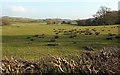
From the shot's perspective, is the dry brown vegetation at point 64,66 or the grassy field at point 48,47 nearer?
the dry brown vegetation at point 64,66

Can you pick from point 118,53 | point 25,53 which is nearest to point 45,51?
point 25,53

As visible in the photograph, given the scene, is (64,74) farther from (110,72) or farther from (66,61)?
(110,72)

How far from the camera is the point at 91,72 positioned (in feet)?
30.8

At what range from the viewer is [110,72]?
942 cm

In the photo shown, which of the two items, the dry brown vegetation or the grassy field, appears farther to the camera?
the grassy field

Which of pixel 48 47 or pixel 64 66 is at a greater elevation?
pixel 64 66

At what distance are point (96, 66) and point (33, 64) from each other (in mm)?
1957

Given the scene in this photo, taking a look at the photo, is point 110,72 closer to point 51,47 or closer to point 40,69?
point 40,69

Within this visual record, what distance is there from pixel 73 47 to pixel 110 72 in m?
11.1

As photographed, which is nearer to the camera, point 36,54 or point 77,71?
point 77,71

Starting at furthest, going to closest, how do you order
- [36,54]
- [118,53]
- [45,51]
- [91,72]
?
[45,51], [36,54], [118,53], [91,72]

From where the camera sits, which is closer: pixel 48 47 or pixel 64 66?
pixel 64 66

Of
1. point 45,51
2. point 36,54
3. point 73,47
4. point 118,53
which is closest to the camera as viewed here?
point 118,53

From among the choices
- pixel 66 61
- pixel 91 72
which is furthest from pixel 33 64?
pixel 91 72
